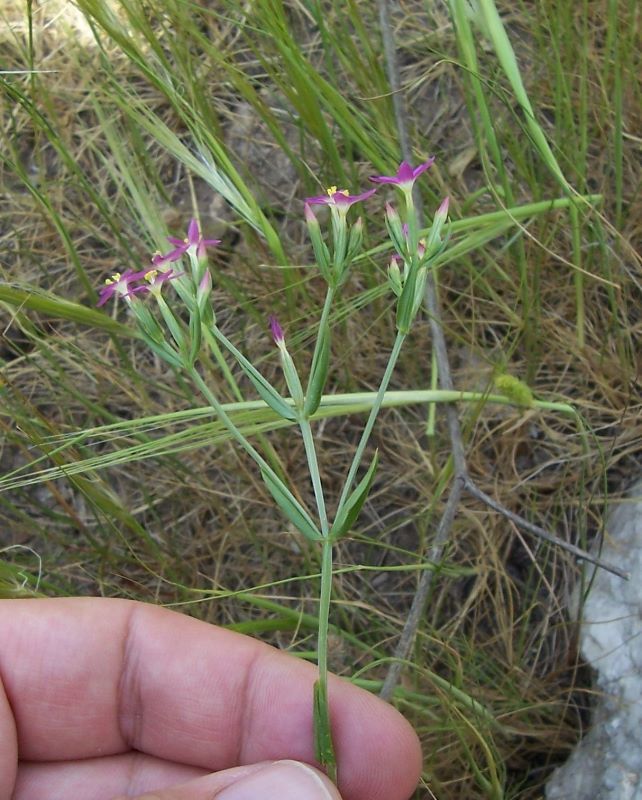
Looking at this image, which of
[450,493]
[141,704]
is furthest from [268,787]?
[450,493]

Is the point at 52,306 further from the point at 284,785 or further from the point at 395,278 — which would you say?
the point at 284,785

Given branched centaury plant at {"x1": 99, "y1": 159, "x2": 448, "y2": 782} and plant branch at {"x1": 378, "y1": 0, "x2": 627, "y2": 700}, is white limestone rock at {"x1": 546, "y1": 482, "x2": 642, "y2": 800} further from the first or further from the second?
branched centaury plant at {"x1": 99, "y1": 159, "x2": 448, "y2": 782}

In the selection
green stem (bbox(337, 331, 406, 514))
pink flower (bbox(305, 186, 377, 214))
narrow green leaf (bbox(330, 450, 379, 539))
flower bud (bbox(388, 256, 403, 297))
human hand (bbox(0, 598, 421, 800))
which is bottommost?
human hand (bbox(0, 598, 421, 800))

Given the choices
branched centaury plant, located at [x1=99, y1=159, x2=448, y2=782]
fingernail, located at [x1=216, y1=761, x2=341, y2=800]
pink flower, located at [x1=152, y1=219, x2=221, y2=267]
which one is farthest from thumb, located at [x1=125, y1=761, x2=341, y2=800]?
pink flower, located at [x1=152, y1=219, x2=221, y2=267]

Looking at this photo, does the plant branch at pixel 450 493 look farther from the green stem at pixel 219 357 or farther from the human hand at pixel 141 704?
the green stem at pixel 219 357

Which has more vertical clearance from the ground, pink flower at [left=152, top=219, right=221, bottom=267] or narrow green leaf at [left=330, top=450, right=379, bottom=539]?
pink flower at [left=152, top=219, right=221, bottom=267]

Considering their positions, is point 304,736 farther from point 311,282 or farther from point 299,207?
point 299,207

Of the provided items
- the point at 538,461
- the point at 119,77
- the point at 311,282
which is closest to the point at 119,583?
the point at 311,282
